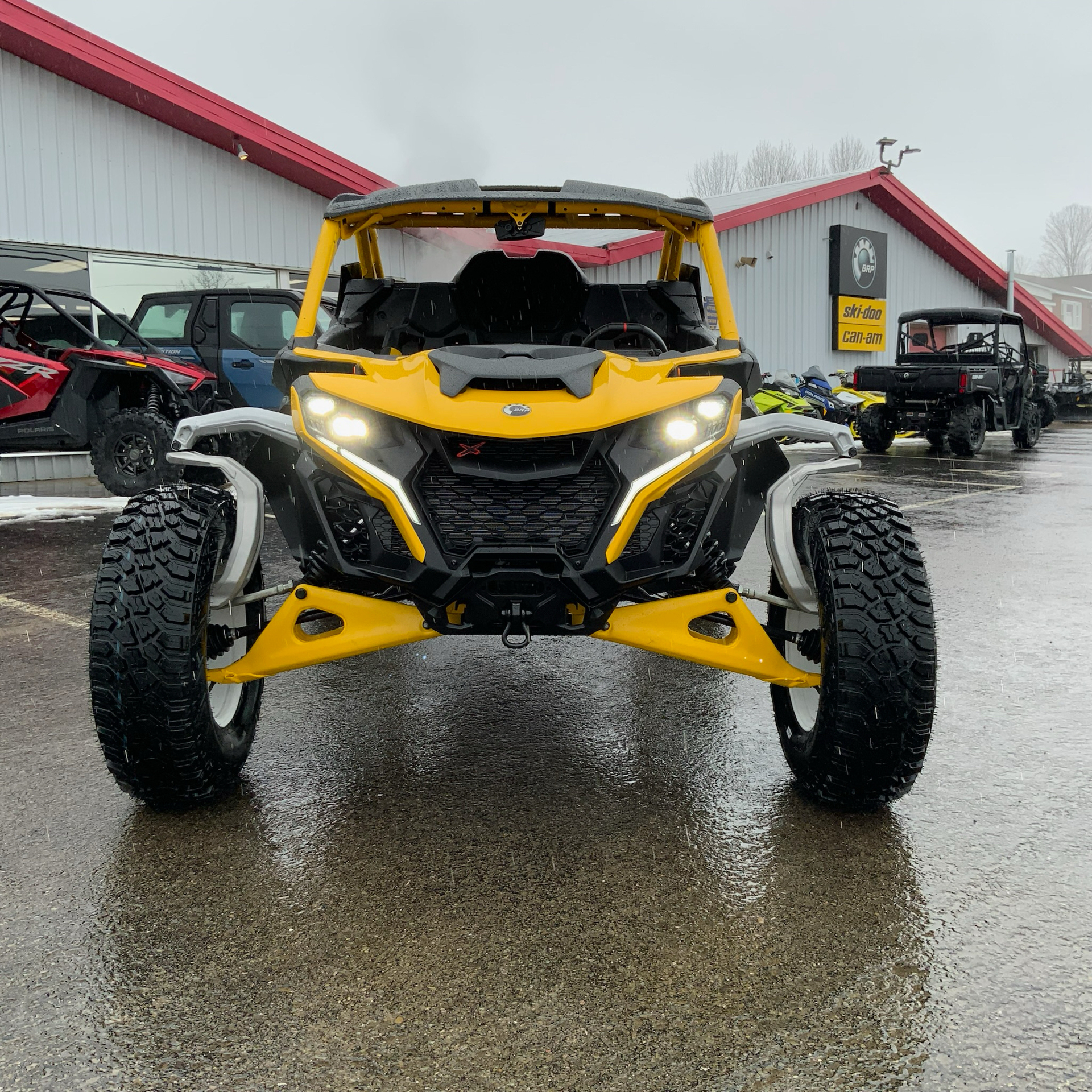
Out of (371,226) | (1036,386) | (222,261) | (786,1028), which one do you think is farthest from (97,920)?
(1036,386)

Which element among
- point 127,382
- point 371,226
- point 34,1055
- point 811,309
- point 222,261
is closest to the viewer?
point 34,1055

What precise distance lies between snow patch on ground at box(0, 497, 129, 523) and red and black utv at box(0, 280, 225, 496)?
271 millimetres

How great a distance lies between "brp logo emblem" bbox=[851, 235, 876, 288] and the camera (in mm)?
25172

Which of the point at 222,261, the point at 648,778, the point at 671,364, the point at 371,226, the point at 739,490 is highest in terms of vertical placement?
the point at 222,261

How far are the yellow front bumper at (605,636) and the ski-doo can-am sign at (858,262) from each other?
76.6 ft

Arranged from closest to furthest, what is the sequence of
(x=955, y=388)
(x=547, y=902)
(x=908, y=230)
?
1. (x=547, y=902)
2. (x=955, y=388)
3. (x=908, y=230)

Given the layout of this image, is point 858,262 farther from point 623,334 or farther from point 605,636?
point 605,636

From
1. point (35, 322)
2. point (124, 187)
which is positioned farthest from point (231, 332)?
point (124, 187)

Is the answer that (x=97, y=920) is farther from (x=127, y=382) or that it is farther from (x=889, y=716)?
(x=127, y=382)

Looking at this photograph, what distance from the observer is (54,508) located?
9.84 metres

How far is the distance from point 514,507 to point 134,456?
8.02 metres

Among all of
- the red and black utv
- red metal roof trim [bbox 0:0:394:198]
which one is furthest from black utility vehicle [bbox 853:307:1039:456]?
the red and black utv

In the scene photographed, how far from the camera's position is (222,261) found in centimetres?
1469

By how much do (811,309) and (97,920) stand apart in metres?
23.7
